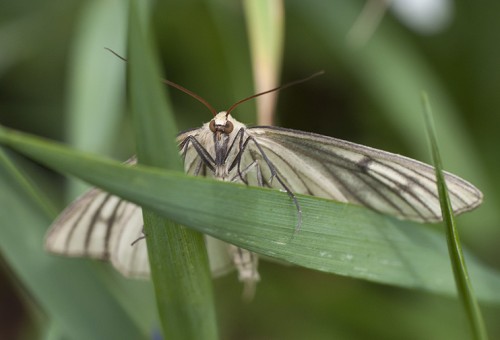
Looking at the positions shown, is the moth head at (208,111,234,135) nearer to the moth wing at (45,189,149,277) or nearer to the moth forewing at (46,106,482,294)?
the moth forewing at (46,106,482,294)

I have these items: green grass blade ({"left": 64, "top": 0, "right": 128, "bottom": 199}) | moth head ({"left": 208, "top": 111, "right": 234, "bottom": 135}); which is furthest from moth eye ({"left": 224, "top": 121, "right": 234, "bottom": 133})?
green grass blade ({"left": 64, "top": 0, "right": 128, "bottom": 199})

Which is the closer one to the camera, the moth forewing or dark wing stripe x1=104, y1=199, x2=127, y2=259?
the moth forewing

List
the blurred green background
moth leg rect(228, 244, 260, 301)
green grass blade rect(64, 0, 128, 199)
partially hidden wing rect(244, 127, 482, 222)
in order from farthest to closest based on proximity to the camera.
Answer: the blurred green background, green grass blade rect(64, 0, 128, 199), moth leg rect(228, 244, 260, 301), partially hidden wing rect(244, 127, 482, 222)

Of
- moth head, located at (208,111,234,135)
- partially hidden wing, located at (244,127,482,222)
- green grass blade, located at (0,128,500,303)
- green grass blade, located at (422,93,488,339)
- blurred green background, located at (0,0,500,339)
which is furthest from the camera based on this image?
blurred green background, located at (0,0,500,339)

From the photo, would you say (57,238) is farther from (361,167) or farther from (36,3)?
(36,3)

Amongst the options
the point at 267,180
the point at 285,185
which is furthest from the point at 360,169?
the point at 267,180
